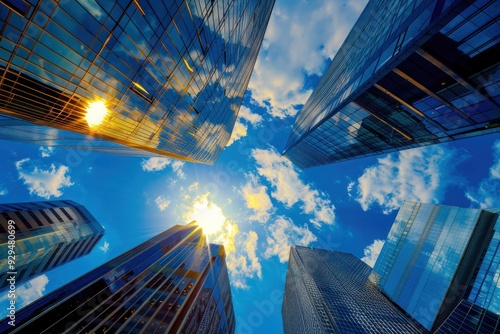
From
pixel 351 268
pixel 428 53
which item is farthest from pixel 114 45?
pixel 351 268

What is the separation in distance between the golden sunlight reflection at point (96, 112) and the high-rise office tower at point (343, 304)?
8386cm

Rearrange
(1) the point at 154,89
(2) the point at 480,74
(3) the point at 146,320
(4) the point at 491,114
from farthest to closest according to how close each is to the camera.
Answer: (3) the point at 146,320
(1) the point at 154,89
(4) the point at 491,114
(2) the point at 480,74

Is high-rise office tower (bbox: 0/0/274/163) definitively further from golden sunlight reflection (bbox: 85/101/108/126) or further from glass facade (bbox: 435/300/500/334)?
glass facade (bbox: 435/300/500/334)

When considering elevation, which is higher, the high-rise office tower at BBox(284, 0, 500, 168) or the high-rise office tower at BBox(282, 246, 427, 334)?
the high-rise office tower at BBox(284, 0, 500, 168)

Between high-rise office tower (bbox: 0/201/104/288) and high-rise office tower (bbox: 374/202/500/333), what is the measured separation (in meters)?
103

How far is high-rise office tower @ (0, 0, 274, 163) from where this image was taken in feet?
39.1

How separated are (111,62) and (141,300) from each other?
131 ft

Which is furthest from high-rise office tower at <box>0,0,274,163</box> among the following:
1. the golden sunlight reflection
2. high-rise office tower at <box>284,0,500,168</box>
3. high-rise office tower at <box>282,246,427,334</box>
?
high-rise office tower at <box>282,246,427,334</box>

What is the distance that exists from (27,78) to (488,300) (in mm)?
109070

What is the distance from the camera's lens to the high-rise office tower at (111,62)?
11.9 metres

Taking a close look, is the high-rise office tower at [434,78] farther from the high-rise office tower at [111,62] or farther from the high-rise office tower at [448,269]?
the high-rise office tower at [448,269]

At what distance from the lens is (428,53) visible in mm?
15164

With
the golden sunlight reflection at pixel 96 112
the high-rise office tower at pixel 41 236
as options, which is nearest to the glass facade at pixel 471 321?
the golden sunlight reflection at pixel 96 112

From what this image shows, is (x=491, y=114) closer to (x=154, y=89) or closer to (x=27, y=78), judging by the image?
(x=154, y=89)
